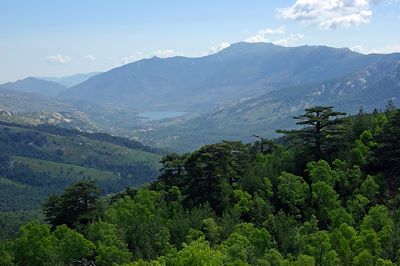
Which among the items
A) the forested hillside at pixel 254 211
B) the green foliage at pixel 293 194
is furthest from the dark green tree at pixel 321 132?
the green foliage at pixel 293 194

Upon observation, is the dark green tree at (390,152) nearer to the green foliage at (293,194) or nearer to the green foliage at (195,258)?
the green foliage at (293,194)

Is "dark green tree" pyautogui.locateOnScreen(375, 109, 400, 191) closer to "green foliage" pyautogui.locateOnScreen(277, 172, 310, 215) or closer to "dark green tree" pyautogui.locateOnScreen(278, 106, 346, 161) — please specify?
"dark green tree" pyautogui.locateOnScreen(278, 106, 346, 161)

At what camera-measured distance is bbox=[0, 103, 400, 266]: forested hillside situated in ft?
193

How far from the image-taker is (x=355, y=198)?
254 feet

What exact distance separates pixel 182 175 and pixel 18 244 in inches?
1378

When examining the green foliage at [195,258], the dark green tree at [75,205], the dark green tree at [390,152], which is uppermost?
the dark green tree at [390,152]

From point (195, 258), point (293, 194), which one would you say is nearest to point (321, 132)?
point (293, 194)

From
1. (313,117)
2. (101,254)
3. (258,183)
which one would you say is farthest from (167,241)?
(313,117)

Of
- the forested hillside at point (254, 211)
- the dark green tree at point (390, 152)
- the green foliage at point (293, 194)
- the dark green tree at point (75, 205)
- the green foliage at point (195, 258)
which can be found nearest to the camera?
the green foliage at point (195, 258)

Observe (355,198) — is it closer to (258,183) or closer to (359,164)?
(359,164)

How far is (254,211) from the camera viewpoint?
3108 inches

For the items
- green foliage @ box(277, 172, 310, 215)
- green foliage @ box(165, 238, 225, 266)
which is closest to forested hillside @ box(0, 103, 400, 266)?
green foliage @ box(277, 172, 310, 215)

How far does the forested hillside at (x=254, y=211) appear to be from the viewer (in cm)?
5869

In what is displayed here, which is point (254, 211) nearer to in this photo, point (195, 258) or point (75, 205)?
point (75, 205)
